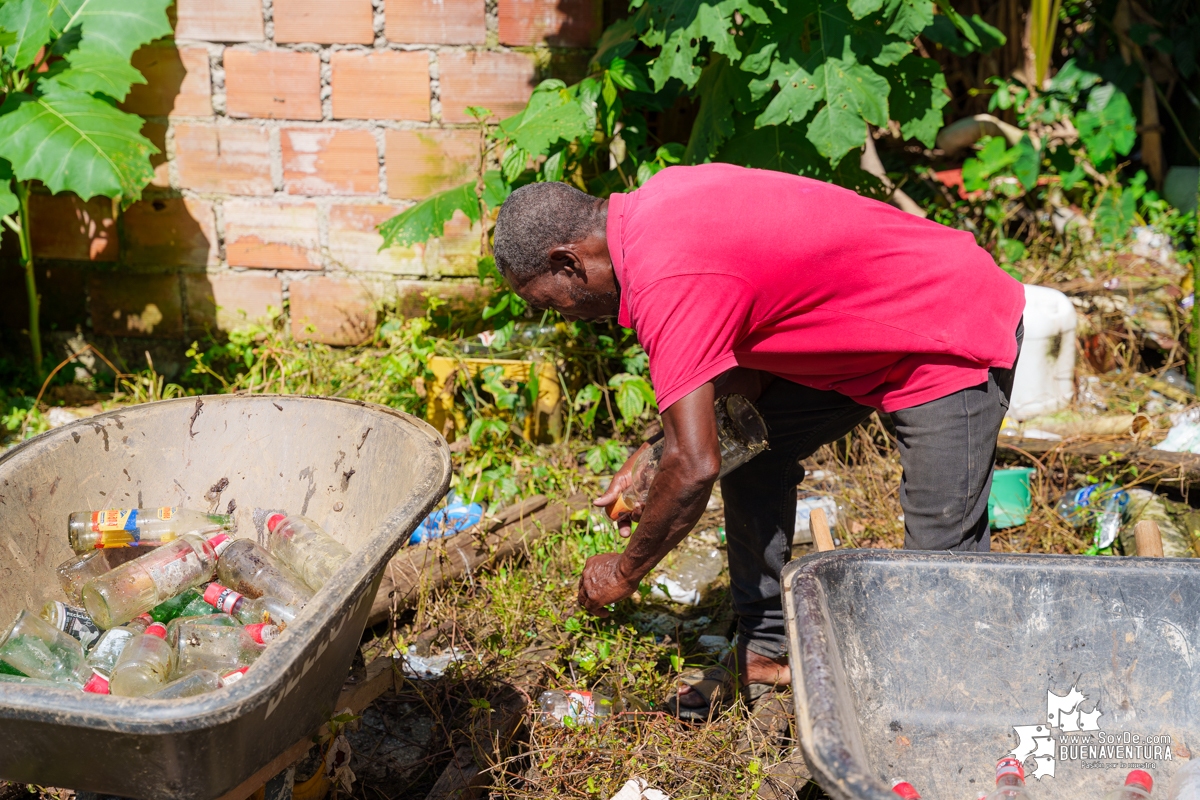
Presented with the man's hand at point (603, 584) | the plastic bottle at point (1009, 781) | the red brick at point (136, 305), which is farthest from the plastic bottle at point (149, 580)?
the red brick at point (136, 305)

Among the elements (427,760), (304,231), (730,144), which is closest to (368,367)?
(304,231)

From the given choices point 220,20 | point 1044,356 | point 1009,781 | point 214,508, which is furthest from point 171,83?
point 1009,781

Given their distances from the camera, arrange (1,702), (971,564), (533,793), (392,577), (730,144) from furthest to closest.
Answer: (730,144) < (392,577) < (533,793) < (971,564) < (1,702)

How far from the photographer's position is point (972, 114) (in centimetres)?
532

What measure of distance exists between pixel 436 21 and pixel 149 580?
2.72 m

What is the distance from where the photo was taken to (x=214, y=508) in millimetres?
2350

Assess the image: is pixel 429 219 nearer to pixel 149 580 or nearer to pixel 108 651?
pixel 149 580

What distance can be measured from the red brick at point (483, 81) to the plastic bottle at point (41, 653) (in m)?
2.73

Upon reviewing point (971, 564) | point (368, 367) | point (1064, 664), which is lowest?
point (368, 367)

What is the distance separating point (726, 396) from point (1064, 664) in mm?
954

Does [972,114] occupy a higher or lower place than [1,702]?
higher

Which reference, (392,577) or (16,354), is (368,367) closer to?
(392,577)

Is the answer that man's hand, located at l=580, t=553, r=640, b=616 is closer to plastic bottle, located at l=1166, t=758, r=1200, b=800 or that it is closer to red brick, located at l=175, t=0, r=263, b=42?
plastic bottle, located at l=1166, t=758, r=1200, b=800

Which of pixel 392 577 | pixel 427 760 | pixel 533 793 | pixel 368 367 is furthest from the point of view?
pixel 368 367
